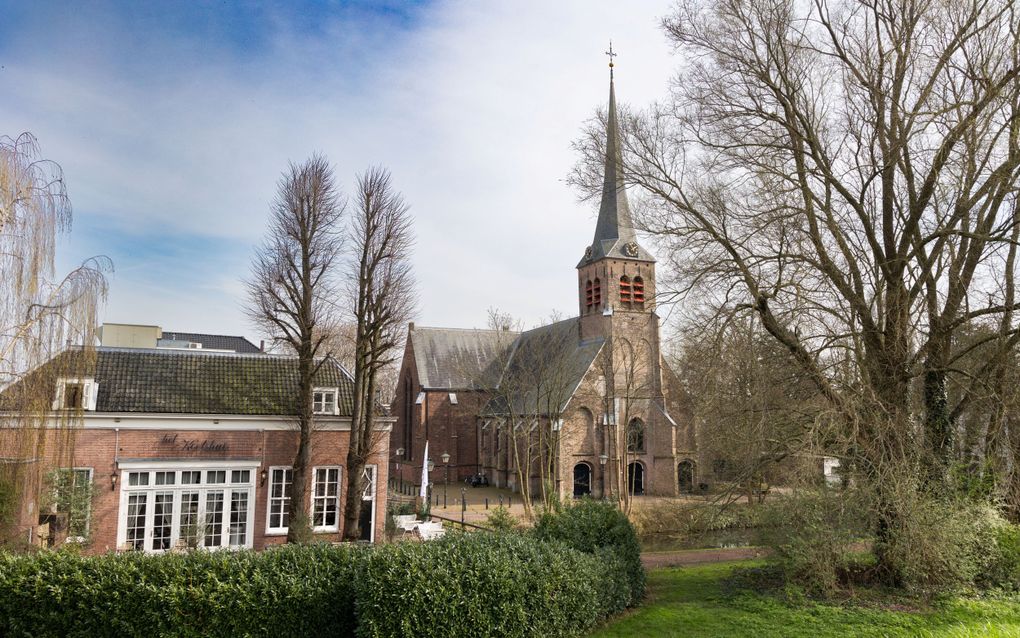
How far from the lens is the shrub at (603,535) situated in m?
12.3

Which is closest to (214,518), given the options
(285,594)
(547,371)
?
(285,594)

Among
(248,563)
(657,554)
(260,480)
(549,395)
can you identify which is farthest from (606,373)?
(248,563)

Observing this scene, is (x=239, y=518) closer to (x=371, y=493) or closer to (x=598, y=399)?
(x=371, y=493)

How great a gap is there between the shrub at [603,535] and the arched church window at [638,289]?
91.2 ft

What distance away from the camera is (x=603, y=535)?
41.2 feet

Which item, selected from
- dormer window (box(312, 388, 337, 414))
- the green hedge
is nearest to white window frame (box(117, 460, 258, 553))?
dormer window (box(312, 388, 337, 414))

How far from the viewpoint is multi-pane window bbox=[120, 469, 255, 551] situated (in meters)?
18.3

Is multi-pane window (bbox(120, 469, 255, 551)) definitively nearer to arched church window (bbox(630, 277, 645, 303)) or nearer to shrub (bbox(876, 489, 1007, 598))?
shrub (bbox(876, 489, 1007, 598))

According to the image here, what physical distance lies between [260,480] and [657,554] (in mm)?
12039

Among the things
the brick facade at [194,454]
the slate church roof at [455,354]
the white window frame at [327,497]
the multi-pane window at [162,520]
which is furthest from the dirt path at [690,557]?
the slate church roof at [455,354]

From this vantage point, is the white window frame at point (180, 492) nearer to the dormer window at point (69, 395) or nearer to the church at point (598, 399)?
the dormer window at point (69, 395)

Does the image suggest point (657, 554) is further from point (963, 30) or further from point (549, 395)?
point (963, 30)

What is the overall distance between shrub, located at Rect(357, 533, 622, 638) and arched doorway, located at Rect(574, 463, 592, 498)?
2820 cm

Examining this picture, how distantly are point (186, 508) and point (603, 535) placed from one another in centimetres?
1250
